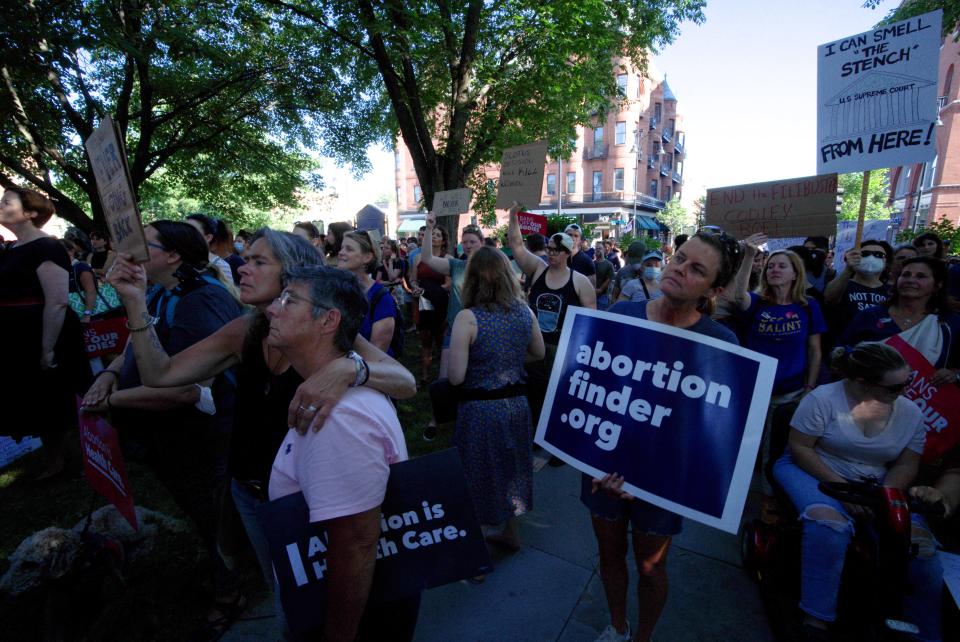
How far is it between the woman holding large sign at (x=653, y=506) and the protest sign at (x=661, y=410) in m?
0.15

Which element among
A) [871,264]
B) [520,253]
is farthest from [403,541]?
[871,264]

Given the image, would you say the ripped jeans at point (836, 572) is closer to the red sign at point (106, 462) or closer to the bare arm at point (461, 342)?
the bare arm at point (461, 342)

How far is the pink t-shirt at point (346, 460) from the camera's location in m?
1.28

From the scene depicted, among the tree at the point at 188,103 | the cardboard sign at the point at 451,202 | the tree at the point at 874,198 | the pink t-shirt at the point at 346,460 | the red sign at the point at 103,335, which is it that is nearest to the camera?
the pink t-shirt at the point at 346,460

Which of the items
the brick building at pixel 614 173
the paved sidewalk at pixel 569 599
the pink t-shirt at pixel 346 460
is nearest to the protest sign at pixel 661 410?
the pink t-shirt at pixel 346 460

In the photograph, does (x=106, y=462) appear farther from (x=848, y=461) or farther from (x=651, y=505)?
(x=848, y=461)

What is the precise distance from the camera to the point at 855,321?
142 inches

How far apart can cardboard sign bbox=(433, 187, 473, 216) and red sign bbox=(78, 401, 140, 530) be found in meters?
4.99

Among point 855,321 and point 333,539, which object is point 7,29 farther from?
point 855,321

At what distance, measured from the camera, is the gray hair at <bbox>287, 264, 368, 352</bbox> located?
1.51m

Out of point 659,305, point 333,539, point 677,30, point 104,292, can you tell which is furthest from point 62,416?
point 677,30

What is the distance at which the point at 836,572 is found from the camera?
2146 mm

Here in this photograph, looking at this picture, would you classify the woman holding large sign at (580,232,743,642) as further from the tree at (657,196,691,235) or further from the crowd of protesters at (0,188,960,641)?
the tree at (657,196,691,235)

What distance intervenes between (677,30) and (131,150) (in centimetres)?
1510
